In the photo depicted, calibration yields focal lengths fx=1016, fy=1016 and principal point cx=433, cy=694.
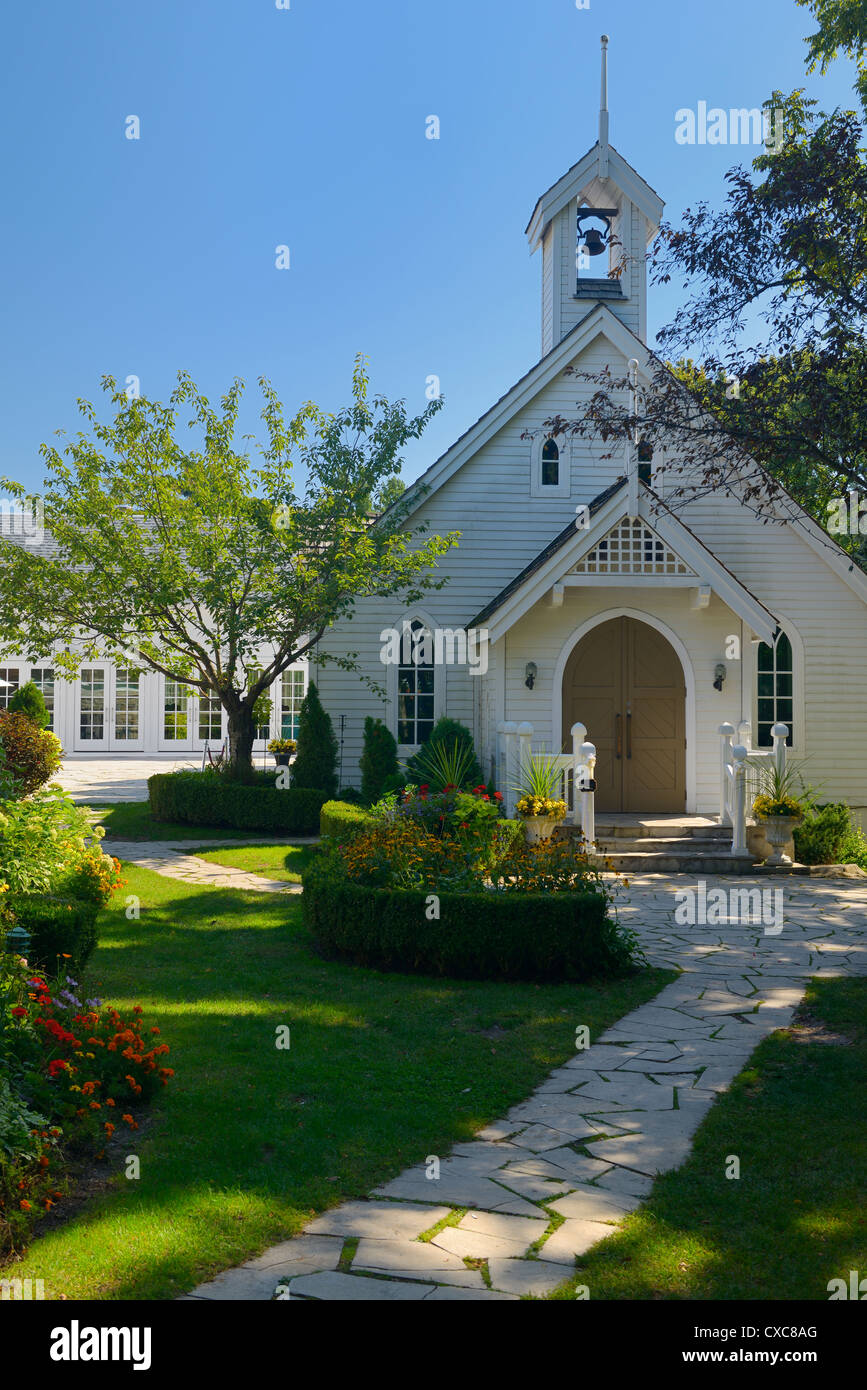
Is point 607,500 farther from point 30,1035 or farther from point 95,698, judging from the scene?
point 95,698

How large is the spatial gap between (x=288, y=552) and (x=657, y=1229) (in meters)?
13.5

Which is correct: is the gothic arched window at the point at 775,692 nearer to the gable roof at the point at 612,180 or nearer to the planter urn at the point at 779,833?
the planter urn at the point at 779,833

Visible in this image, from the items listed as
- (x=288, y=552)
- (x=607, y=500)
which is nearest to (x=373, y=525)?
(x=288, y=552)

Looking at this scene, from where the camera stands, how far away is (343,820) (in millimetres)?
12062

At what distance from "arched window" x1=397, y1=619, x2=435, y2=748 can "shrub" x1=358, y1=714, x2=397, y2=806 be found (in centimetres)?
109

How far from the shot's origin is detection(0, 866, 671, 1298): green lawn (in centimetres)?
395

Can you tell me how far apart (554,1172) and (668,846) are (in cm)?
965

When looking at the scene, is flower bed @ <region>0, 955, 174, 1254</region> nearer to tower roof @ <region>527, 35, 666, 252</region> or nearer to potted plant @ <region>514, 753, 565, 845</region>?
potted plant @ <region>514, 753, 565, 845</region>

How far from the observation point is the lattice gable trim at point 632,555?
48.1 feet

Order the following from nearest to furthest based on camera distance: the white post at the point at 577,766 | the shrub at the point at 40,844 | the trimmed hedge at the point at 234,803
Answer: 1. the shrub at the point at 40,844
2. the white post at the point at 577,766
3. the trimmed hedge at the point at 234,803

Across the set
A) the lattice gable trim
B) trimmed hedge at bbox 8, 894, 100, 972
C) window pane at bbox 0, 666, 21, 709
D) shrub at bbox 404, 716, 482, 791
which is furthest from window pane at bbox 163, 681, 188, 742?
trimmed hedge at bbox 8, 894, 100, 972

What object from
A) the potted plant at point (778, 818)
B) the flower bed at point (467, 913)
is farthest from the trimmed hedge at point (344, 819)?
the potted plant at point (778, 818)

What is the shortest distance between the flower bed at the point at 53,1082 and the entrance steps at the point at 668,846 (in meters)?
8.80

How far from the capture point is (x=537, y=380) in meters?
17.4
